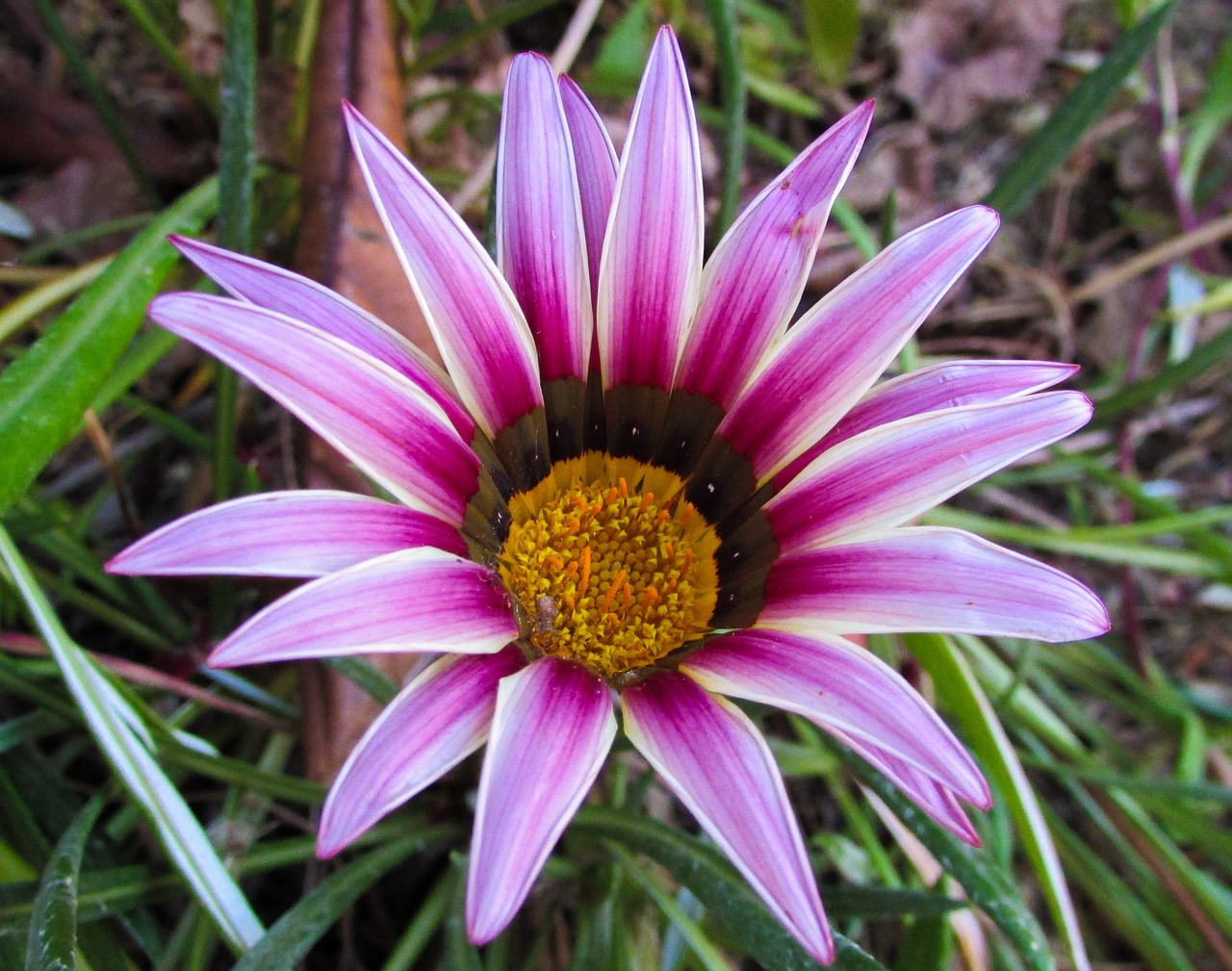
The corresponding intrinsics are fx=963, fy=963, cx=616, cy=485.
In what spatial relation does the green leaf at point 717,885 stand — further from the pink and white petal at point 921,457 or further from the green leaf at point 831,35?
the green leaf at point 831,35

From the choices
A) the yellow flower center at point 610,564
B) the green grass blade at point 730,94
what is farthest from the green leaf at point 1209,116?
the yellow flower center at point 610,564

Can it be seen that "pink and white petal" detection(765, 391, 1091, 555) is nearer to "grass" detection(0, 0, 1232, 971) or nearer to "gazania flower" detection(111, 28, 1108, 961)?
"gazania flower" detection(111, 28, 1108, 961)

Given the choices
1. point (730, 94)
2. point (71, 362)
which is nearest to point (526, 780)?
point (71, 362)

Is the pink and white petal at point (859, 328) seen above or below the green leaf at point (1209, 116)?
above

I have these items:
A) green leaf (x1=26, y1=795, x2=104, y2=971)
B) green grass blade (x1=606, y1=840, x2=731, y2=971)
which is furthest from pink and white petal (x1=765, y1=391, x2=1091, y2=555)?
green leaf (x1=26, y1=795, x2=104, y2=971)

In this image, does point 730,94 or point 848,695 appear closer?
point 848,695

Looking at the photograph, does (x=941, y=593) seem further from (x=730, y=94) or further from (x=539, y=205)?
(x=730, y=94)

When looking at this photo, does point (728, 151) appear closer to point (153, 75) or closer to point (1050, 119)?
point (1050, 119)
